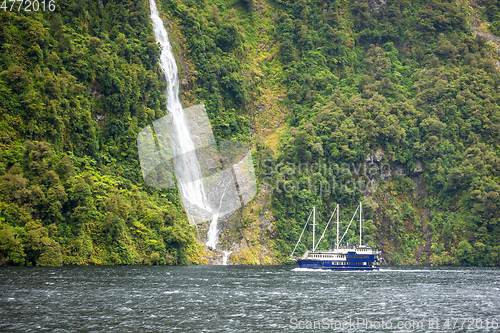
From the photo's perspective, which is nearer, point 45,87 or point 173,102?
point 45,87

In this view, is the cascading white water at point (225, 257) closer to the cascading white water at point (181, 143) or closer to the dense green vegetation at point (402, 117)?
the cascading white water at point (181, 143)

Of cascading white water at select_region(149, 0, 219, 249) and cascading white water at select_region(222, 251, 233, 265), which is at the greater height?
cascading white water at select_region(149, 0, 219, 249)

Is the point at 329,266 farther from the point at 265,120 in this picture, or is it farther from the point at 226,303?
the point at 265,120

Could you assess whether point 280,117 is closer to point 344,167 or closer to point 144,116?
point 344,167

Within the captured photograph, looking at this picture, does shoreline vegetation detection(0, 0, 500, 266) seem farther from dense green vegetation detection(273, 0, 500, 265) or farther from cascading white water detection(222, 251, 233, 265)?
cascading white water detection(222, 251, 233, 265)

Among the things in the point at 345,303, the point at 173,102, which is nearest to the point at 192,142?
the point at 173,102

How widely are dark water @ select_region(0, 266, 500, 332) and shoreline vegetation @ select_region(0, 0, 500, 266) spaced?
13860 mm

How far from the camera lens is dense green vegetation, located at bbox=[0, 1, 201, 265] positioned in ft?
230

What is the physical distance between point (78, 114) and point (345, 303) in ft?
193

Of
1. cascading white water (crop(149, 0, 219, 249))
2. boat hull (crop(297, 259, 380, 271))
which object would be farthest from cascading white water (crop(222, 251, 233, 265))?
boat hull (crop(297, 259, 380, 271))

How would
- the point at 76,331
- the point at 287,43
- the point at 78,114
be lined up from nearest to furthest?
1. the point at 76,331
2. the point at 78,114
3. the point at 287,43

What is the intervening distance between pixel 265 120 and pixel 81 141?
164ft

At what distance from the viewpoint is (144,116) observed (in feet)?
327

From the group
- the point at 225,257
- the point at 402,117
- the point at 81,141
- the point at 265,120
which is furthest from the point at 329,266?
the point at 402,117
